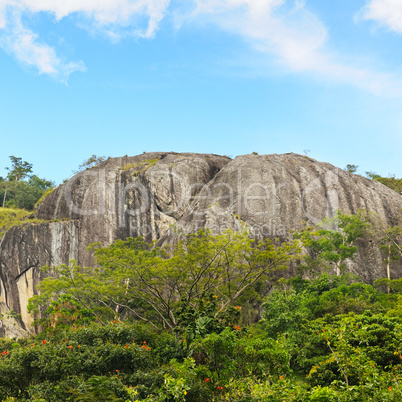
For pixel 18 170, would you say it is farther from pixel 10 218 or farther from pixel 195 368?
pixel 195 368

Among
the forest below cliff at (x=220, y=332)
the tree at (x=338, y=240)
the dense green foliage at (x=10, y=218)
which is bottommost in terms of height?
the forest below cliff at (x=220, y=332)

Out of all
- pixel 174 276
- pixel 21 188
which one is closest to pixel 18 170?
pixel 21 188

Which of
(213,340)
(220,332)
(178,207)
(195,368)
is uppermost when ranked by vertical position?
(178,207)

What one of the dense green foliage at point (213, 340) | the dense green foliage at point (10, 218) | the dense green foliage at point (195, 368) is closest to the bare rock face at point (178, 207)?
the dense green foliage at point (213, 340)

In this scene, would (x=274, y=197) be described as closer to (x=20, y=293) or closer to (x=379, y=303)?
(x=379, y=303)

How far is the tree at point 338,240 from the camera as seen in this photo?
23.8 meters

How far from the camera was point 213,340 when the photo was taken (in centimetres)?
878

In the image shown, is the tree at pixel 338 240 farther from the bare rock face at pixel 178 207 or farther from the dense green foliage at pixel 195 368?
the dense green foliage at pixel 195 368

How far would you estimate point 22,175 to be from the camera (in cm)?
6131

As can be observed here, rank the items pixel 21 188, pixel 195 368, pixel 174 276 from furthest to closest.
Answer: pixel 21 188
pixel 174 276
pixel 195 368

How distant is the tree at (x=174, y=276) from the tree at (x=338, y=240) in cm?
470

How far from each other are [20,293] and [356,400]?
2715cm

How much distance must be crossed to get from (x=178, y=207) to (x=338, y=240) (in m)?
12.5

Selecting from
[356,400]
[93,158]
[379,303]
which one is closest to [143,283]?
[379,303]
